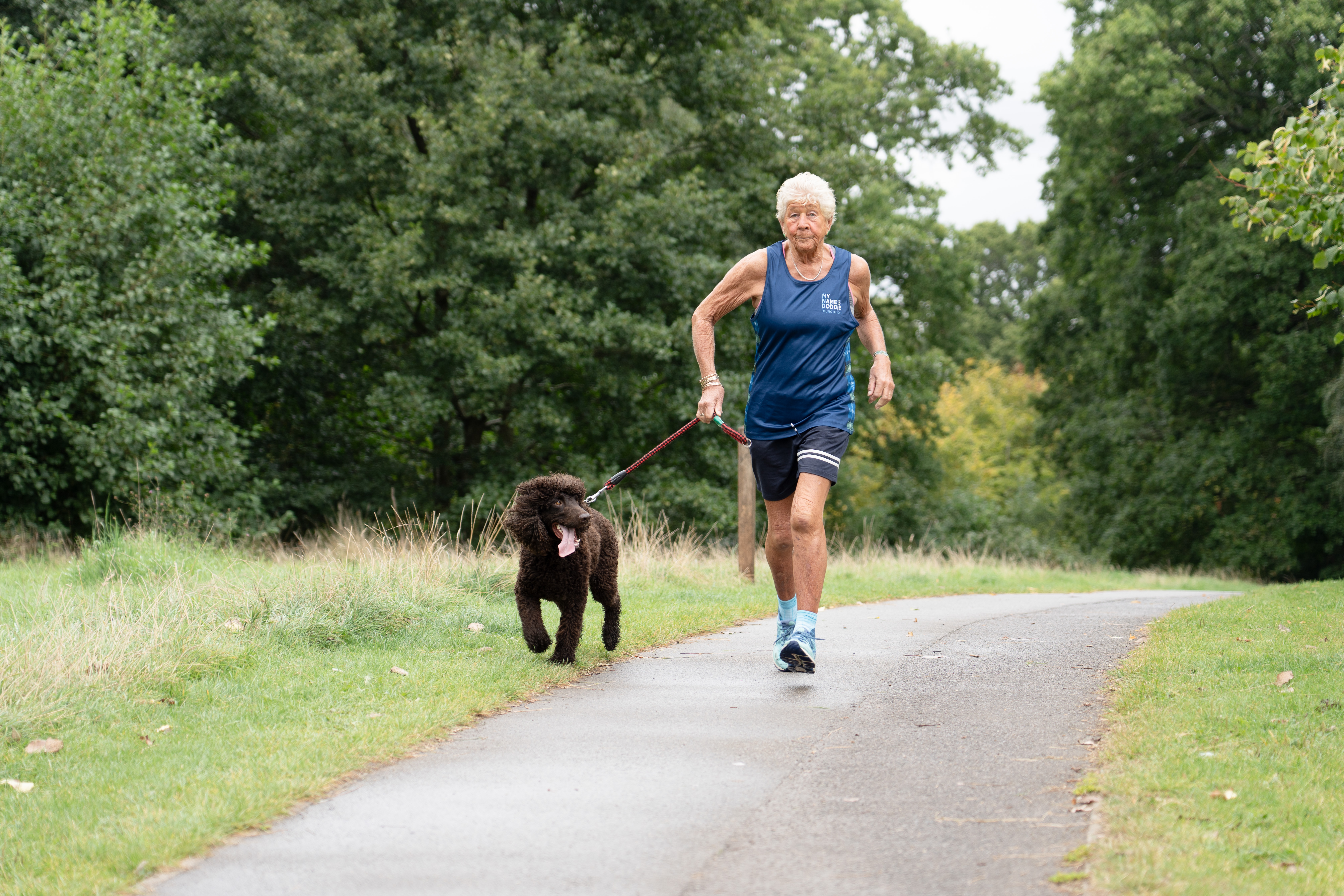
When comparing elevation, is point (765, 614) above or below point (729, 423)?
below

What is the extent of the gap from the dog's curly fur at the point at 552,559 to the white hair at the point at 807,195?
182 cm

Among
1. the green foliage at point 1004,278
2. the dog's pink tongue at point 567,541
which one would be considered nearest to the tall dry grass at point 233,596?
the dog's pink tongue at point 567,541

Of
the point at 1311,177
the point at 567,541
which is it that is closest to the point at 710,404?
the point at 567,541

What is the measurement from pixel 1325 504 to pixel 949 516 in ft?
31.7

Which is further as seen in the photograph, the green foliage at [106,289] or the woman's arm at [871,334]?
the green foliage at [106,289]

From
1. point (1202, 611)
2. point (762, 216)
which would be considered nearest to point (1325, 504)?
point (762, 216)

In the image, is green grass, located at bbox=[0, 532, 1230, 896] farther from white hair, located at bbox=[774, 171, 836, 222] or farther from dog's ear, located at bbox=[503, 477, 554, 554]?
white hair, located at bbox=[774, 171, 836, 222]

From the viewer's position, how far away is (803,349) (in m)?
5.96

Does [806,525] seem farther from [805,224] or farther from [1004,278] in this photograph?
[1004,278]

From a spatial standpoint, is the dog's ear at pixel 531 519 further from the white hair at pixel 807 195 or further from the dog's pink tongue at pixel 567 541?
the white hair at pixel 807 195

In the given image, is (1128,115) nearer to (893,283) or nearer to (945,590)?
(893,283)

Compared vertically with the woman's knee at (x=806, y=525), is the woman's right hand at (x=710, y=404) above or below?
above

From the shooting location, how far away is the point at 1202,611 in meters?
9.16

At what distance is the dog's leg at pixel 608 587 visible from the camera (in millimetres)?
6590
